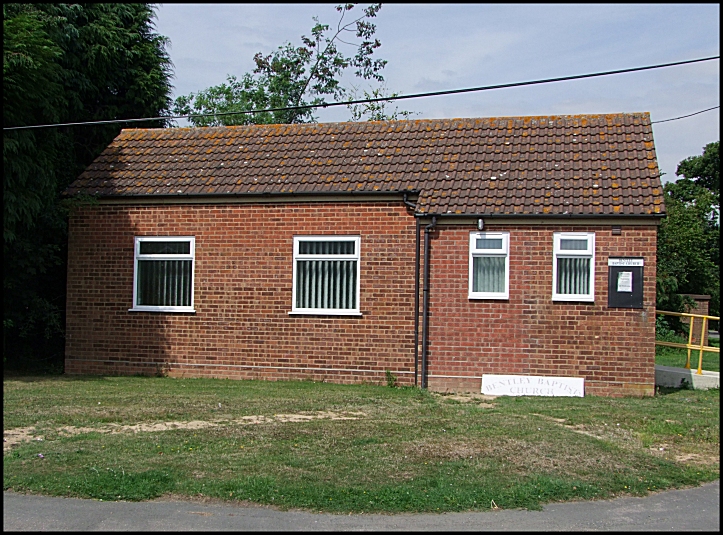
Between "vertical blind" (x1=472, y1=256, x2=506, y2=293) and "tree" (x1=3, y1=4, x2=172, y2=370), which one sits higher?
"tree" (x1=3, y1=4, x2=172, y2=370)

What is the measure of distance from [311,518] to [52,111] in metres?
12.7

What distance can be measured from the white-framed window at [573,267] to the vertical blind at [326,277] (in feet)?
13.0

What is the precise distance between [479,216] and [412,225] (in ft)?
4.71

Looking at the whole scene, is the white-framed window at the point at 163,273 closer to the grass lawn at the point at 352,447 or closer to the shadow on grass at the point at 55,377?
the shadow on grass at the point at 55,377

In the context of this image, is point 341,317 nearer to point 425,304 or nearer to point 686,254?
point 425,304

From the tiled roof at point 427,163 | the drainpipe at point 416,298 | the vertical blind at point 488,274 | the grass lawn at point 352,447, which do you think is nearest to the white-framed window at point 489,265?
the vertical blind at point 488,274

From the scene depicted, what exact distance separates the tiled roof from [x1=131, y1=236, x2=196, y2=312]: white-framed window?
1087 millimetres

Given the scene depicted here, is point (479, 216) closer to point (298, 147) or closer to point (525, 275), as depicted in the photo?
point (525, 275)

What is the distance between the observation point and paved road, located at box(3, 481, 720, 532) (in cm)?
671

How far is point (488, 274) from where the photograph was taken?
49.4 feet

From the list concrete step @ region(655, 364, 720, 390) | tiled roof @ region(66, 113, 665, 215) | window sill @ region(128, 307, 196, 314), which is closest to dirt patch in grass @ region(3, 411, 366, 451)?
tiled roof @ region(66, 113, 665, 215)

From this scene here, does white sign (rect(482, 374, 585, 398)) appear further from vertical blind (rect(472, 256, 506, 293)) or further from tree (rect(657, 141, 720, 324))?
tree (rect(657, 141, 720, 324))

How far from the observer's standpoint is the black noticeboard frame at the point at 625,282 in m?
14.3

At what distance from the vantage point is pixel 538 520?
6.96 m
